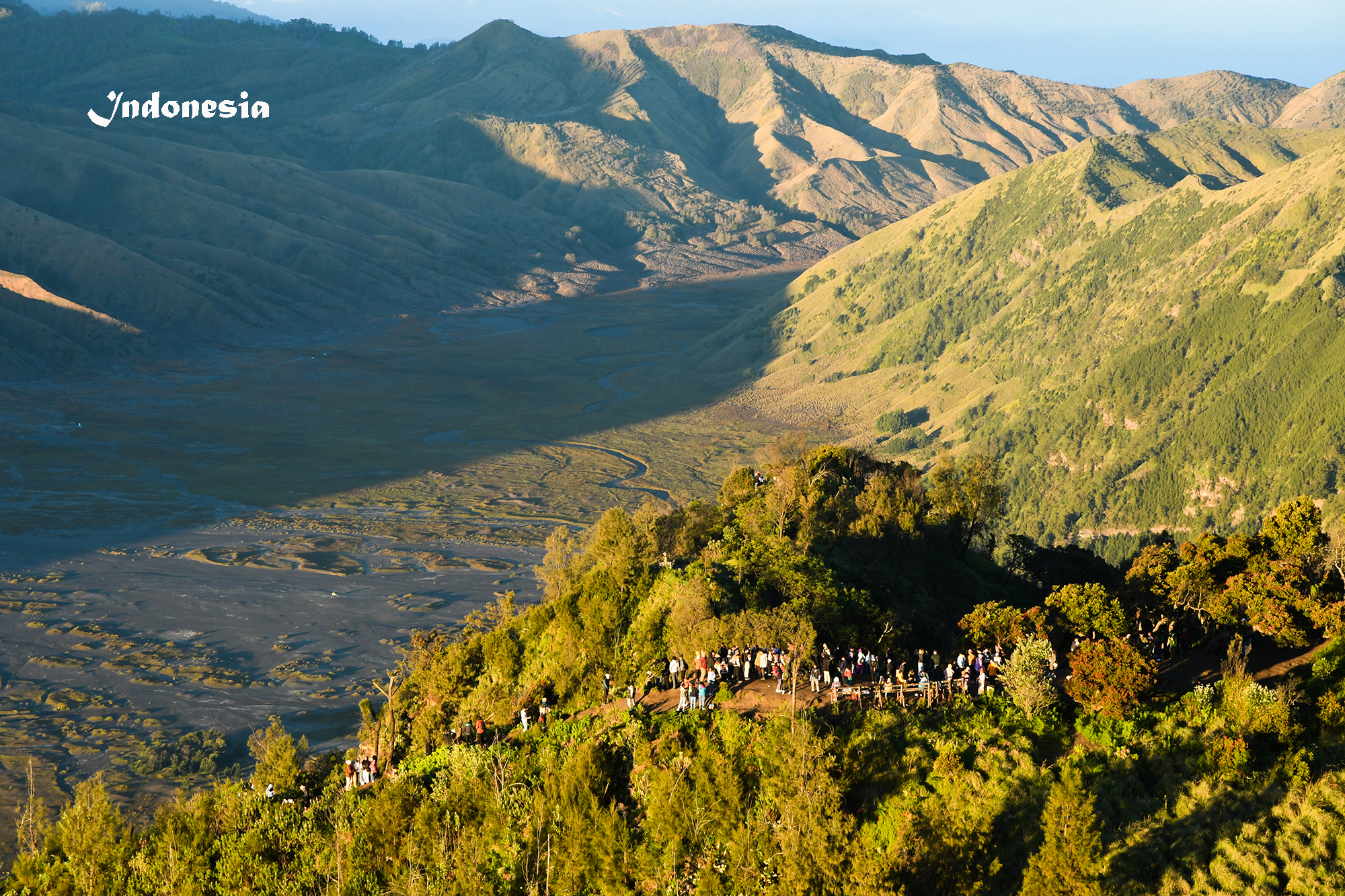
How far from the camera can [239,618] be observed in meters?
116

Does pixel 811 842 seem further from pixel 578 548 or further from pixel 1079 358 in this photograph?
pixel 1079 358

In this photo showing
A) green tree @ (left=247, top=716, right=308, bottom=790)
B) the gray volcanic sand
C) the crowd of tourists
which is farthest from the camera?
the gray volcanic sand

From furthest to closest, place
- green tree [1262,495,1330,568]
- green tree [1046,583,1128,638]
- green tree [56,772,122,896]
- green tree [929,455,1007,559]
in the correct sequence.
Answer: green tree [929,455,1007,559] → green tree [1262,495,1330,568] → green tree [1046,583,1128,638] → green tree [56,772,122,896]

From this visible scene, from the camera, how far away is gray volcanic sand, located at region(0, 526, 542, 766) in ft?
308

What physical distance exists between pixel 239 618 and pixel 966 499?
73.6 m

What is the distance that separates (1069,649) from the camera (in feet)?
191

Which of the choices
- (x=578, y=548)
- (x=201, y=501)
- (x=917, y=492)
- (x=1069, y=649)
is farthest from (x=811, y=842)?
(x=201, y=501)

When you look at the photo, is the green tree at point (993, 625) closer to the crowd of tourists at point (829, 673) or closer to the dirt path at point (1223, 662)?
the crowd of tourists at point (829, 673)

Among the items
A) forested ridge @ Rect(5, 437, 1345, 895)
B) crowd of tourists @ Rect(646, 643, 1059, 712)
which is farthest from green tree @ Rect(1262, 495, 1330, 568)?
crowd of tourists @ Rect(646, 643, 1059, 712)

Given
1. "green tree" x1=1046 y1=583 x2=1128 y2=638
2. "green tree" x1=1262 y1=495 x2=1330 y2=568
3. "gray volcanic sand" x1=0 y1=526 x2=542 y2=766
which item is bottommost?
"gray volcanic sand" x1=0 y1=526 x2=542 y2=766

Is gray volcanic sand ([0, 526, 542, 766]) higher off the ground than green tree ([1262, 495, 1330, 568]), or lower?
lower

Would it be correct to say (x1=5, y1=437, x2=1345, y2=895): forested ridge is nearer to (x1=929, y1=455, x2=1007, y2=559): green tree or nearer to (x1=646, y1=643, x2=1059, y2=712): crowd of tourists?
(x1=646, y1=643, x2=1059, y2=712): crowd of tourists

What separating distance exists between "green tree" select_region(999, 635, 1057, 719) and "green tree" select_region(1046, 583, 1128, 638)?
9424 mm

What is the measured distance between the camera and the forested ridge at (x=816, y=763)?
39781 mm
